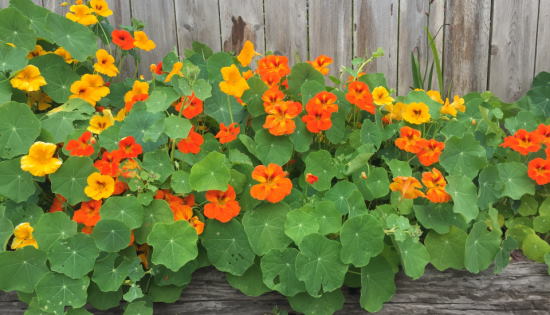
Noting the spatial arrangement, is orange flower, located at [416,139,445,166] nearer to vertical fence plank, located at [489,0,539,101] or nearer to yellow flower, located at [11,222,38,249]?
vertical fence plank, located at [489,0,539,101]

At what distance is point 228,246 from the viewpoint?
176 centimetres

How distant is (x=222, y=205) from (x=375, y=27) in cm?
137

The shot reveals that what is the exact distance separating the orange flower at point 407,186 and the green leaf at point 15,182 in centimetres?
128

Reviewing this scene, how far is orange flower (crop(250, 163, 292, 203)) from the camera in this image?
1716 mm

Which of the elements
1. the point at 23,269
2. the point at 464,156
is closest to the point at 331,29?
the point at 464,156

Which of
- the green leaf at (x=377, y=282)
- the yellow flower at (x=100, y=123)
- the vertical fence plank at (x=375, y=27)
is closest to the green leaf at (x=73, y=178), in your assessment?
the yellow flower at (x=100, y=123)

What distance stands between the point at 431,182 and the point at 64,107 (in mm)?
1446

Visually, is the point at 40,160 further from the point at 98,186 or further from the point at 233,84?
the point at 233,84

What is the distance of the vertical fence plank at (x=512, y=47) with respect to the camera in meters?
2.61

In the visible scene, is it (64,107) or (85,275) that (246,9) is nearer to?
(64,107)

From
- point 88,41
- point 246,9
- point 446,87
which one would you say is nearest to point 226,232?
point 88,41

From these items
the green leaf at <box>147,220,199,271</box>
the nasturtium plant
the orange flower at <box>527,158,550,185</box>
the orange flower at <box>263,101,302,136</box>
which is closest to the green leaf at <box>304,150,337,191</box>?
the nasturtium plant

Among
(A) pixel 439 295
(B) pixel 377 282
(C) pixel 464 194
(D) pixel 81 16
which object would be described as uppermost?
(D) pixel 81 16

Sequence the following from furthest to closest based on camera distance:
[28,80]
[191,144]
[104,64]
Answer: [104,64]
[28,80]
[191,144]
